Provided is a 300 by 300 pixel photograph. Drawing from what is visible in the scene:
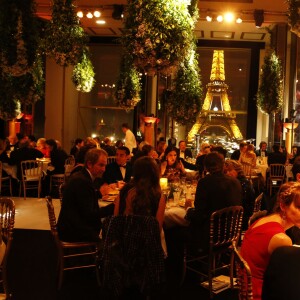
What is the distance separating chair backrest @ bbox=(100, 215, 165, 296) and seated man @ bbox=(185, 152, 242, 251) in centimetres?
143

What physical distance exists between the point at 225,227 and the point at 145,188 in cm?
121

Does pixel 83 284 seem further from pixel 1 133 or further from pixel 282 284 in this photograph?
pixel 1 133

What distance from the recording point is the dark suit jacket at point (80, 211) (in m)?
3.96

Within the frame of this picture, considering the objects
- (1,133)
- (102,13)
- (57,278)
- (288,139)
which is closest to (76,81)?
(102,13)

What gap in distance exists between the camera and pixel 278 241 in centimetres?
235

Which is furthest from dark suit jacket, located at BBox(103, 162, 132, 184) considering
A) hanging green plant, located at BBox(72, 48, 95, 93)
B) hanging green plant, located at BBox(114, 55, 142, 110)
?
hanging green plant, located at BBox(114, 55, 142, 110)

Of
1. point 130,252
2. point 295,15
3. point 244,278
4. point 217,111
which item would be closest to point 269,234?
point 244,278

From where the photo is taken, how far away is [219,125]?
1930 cm

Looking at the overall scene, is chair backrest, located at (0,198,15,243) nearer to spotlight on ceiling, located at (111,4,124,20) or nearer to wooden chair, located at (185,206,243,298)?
wooden chair, located at (185,206,243,298)

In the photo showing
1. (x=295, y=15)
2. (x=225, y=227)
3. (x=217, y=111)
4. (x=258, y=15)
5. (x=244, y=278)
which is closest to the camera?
(x=244, y=278)

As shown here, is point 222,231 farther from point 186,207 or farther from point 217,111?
point 217,111

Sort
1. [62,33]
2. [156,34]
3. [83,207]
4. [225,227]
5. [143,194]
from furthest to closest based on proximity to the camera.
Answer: [62,33], [156,34], [225,227], [83,207], [143,194]

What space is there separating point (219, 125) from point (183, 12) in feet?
47.9

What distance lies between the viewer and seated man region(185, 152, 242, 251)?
13.6 feet
